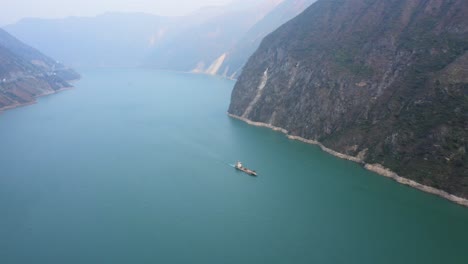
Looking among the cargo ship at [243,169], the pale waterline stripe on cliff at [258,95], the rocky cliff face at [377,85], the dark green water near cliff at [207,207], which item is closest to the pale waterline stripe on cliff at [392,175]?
the rocky cliff face at [377,85]

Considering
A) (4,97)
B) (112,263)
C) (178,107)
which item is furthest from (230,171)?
(4,97)

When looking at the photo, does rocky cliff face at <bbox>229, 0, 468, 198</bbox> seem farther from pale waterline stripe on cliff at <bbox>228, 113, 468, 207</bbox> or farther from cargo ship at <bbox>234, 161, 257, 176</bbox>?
cargo ship at <bbox>234, 161, 257, 176</bbox>

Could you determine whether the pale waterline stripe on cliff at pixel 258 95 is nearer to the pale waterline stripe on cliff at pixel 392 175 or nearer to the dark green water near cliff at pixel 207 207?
the dark green water near cliff at pixel 207 207

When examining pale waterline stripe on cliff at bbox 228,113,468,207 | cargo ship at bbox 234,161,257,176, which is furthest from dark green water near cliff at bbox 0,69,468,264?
cargo ship at bbox 234,161,257,176

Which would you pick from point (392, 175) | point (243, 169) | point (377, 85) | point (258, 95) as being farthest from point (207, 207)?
point (258, 95)

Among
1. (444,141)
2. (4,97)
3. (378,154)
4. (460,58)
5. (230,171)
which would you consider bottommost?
(4,97)

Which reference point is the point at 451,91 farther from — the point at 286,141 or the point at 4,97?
the point at 4,97
